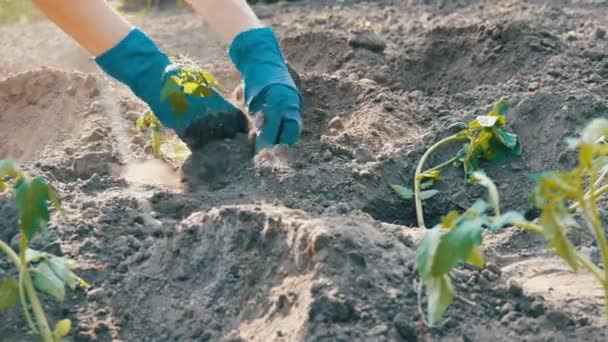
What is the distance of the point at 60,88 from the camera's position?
4.11 metres

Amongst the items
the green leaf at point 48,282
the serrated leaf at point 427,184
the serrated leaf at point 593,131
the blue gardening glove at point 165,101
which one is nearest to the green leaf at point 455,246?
the serrated leaf at point 593,131

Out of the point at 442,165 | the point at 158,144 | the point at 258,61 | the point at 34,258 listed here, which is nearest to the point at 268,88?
the point at 258,61

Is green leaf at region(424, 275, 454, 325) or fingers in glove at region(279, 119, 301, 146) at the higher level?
green leaf at region(424, 275, 454, 325)

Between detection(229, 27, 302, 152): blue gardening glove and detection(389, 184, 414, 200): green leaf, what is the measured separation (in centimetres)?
40

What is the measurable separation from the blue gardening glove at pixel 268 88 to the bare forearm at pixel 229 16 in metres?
0.03

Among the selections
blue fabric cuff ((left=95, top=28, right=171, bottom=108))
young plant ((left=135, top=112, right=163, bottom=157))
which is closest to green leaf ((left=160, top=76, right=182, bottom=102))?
blue fabric cuff ((left=95, top=28, right=171, bottom=108))

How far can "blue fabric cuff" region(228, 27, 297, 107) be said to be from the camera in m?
3.42

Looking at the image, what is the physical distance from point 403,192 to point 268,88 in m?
0.60

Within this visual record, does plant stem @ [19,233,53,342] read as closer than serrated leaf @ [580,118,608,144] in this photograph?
No

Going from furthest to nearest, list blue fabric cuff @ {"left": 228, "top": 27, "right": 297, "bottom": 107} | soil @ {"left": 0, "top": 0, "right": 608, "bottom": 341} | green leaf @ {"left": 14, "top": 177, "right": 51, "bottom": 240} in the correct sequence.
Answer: blue fabric cuff @ {"left": 228, "top": 27, "right": 297, "bottom": 107} < soil @ {"left": 0, "top": 0, "right": 608, "bottom": 341} < green leaf @ {"left": 14, "top": 177, "right": 51, "bottom": 240}

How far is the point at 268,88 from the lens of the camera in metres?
3.38

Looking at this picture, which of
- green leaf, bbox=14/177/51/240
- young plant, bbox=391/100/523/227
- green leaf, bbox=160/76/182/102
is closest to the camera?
green leaf, bbox=14/177/51/240

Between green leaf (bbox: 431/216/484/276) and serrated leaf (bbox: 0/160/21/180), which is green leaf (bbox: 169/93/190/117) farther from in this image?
green leaf (bbox: 431/216/484/276)

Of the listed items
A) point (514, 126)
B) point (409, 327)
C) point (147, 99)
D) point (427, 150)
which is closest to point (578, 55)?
point (514, 126)
